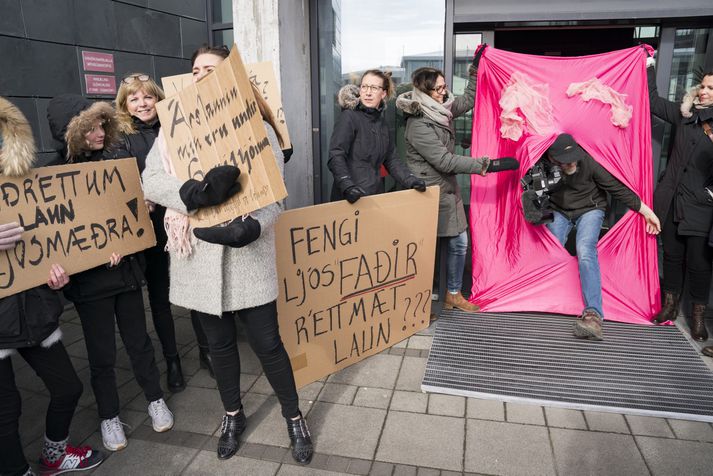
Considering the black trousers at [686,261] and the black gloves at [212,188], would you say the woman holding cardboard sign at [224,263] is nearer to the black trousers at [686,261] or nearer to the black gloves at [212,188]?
the black gloves at [212,188]

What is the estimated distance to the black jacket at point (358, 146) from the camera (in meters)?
3.56

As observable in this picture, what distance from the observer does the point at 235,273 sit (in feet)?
7.62

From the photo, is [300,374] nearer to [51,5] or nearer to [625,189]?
[625,189]

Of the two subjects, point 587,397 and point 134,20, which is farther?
point 134,20

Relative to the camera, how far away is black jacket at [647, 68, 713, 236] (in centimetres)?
375

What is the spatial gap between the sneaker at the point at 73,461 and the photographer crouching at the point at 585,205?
3.18 metres

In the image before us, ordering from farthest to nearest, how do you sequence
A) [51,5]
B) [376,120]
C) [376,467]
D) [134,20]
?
[134,20] < [51,5] < [376,120] < [376,467]

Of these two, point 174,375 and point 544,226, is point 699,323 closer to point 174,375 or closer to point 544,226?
point 544,226

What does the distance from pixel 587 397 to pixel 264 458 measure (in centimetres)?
190

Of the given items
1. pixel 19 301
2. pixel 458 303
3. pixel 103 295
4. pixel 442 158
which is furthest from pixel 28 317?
pixel 458 303

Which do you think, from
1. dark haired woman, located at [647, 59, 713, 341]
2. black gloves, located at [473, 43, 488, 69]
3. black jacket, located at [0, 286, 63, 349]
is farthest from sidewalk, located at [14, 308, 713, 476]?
black gloves, located at [473, 43, 488, 69]

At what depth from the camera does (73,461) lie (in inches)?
102

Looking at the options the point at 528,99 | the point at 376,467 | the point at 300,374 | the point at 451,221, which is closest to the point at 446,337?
the point at 451,221

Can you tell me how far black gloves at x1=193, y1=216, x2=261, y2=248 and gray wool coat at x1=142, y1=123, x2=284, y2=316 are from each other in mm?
85
